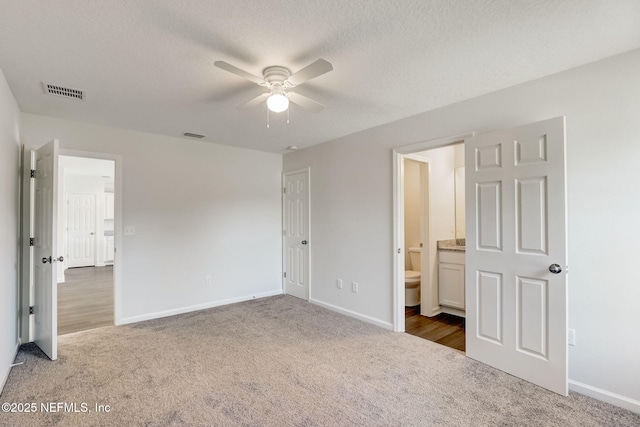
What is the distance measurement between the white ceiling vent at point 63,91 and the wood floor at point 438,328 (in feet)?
13.0

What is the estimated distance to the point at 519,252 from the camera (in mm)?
2410

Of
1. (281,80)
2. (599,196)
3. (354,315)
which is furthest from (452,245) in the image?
(281,80)

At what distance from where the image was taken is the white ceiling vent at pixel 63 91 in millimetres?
2504

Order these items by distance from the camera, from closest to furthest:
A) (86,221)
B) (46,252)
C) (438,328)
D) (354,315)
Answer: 1. (46,252)
2. (438,328)
3. (354,315)
4. (86,221)

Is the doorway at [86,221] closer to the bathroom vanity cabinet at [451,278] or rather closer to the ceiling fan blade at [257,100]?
the ceiling fan blade at [257,100]

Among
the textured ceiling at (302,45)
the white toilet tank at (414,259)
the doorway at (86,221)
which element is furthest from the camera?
Result: the doorway at (86,221)

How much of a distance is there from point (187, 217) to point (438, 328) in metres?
3.50

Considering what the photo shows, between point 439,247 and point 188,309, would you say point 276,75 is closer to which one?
point 439,247

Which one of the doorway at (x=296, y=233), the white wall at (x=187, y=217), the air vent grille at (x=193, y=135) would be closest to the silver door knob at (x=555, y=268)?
the doorway at (x=296, y=233)

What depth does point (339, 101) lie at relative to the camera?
2863mm

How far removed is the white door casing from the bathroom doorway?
11.4ft

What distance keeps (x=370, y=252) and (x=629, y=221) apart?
7.43 feet

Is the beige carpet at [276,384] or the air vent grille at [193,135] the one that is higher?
the air vent grille at [193,135]

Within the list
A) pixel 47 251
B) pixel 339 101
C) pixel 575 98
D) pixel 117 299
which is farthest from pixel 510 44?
pixel 117 299
